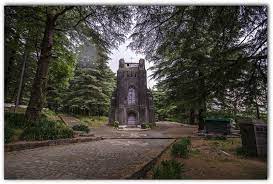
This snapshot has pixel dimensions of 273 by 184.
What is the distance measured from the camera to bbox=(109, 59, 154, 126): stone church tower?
81.7 ft

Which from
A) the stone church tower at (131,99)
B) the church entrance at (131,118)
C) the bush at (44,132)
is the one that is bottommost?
the bush at (44,132)

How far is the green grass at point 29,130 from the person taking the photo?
5839 millimetres

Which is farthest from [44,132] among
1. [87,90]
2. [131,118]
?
[131,118]

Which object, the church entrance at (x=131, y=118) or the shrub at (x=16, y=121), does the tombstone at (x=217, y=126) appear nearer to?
the shrub at (x=16, y=121)

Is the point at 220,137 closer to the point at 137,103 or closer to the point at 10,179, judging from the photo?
the point at 10,179

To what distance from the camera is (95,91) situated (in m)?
26.0

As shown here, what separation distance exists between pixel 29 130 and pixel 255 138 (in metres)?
6.52

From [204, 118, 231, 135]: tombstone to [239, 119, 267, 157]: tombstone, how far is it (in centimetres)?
511

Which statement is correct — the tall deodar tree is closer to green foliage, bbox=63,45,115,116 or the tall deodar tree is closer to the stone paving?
the stone paving

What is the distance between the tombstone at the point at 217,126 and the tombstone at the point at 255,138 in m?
5.11

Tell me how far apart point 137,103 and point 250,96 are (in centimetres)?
2138

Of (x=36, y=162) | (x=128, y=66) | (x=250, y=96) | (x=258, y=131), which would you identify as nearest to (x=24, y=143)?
(x=36, y=162)

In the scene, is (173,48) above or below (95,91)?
below

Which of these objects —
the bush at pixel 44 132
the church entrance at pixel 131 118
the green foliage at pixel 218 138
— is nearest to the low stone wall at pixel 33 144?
the bush at pixel 44 132
